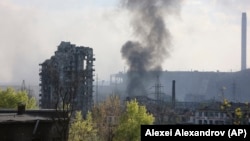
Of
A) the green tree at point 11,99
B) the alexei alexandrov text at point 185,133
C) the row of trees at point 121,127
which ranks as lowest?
the row of trees at point 121,127

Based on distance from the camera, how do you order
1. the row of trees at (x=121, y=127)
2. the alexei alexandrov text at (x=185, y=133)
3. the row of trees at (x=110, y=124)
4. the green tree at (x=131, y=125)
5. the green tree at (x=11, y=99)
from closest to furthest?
the alexei alexandrov text at (x=185, y=133) → the row of trees at (x=121, y=127) → the row of trees at (x=110, y=124) → the green tree at (x=131, y=125) → the green tree at (x=11, y=99)

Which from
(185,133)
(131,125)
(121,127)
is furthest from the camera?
(121,127)

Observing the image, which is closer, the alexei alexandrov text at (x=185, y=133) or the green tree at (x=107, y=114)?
the alexei alexandrov text at (x=185, y=133)

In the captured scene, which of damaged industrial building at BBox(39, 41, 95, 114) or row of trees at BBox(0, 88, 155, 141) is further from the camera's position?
damaged industrial building at BBox(39, 41, 95, 114)

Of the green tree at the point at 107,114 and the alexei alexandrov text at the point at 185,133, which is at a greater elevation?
the alexei alexandrov text at the point at 185,133

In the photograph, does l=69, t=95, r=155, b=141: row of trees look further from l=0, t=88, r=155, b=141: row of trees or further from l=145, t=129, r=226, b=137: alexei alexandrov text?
l=145, t=129, r=226, b=137: alexei alexandrov text

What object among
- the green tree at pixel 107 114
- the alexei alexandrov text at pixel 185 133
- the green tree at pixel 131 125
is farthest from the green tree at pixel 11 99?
the alexei alexandrov text at pixel 185 133

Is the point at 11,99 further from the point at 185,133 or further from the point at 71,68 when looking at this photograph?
the point at 71,68

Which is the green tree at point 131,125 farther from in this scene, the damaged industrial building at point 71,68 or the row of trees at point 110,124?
the damaged industrial building at point 71,68

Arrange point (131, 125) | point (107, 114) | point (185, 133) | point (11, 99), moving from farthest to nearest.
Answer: point (107, 114)
point (11, 99)
point (131, 125)
point (185, 133)

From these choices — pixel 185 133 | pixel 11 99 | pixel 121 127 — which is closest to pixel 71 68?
pixel 11 99

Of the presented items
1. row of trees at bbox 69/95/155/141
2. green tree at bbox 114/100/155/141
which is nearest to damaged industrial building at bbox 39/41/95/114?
row of trees at bbox 69/95/155/141

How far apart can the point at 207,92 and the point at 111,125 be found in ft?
480

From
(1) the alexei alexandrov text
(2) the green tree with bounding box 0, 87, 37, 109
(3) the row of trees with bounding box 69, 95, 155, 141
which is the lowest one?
(3) the row of trees with bounding box 69, 95, 155, 141
